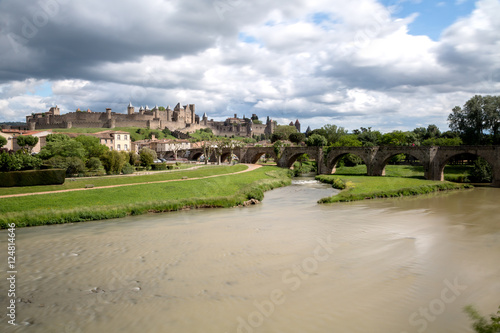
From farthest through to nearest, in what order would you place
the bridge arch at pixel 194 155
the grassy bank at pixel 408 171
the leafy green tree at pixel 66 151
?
the bridge arch at pixel 194 155 < the grassy bank at pixel 408 171 < the leafy green tree at pixel 66 151

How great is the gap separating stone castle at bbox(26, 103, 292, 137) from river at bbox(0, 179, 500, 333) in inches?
4166

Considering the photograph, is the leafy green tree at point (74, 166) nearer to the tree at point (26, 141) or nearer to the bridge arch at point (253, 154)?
the tree at point (26, 141)

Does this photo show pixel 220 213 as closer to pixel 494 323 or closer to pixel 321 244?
Result: pixel 321 244

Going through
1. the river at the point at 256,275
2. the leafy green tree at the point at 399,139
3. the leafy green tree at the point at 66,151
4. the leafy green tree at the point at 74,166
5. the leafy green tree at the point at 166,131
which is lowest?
the river at the point at 256,275

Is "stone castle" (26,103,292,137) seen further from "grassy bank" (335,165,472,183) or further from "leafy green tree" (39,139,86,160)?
"grassy bank" (335,165,472,183)

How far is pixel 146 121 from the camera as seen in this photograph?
123188 mm

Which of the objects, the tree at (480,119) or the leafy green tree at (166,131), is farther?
the leafy green tree at (166,131)

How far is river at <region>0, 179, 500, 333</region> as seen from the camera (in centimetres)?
849

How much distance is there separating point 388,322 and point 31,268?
472 inches

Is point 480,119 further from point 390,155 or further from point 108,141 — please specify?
point 108,141

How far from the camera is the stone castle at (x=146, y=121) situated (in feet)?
366

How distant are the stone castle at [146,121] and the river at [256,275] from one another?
347 feet

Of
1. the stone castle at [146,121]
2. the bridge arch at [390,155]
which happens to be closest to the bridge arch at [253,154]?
the bridge arch at [390,155]

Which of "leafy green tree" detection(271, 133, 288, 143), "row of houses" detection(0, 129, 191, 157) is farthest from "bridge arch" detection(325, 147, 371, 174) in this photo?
"leafy green tree" detection(271, 133, 288, 143)
